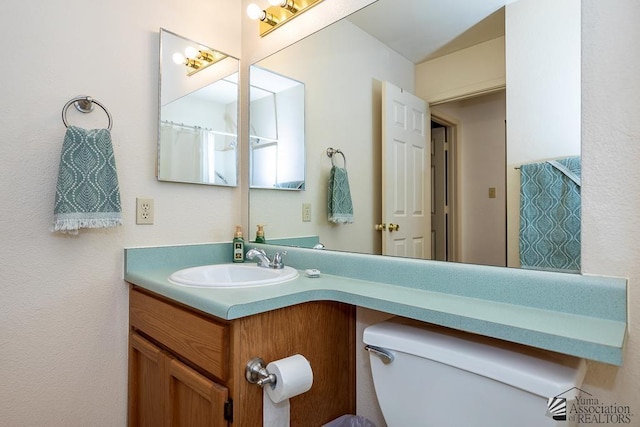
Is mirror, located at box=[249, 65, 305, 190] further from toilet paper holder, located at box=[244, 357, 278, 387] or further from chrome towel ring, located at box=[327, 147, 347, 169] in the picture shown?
toilet paper holder, located at box=[244, 357, 278, 387]

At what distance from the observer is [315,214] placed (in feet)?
5.08

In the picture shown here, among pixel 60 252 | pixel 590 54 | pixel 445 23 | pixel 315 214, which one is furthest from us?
pixel 315 214

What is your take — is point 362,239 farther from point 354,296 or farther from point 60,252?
point 60,252

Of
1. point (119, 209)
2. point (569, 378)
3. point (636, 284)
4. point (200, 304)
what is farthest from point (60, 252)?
point (636, 284)

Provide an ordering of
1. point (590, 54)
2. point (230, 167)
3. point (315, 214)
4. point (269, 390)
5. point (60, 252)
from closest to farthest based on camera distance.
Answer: point (590, 54) < point (269, 390) < point (60, 252) < point (315, 214) < point (230, 167)

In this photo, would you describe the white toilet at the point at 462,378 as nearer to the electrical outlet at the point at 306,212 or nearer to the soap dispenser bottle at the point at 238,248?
the electrical outlet at the point at 306,212

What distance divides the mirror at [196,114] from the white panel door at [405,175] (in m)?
0.86

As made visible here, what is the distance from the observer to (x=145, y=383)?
4.33 feet

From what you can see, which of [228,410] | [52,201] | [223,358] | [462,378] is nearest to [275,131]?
[52,201]

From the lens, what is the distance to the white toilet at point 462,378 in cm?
69

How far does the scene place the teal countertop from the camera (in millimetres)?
686

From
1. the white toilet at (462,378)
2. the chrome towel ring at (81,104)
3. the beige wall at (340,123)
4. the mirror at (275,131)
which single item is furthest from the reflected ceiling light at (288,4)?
the white toilet at (462,378)

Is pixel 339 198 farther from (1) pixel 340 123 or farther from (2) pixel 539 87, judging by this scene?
(2) pixel 539 87

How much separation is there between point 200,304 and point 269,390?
300 millimetres
